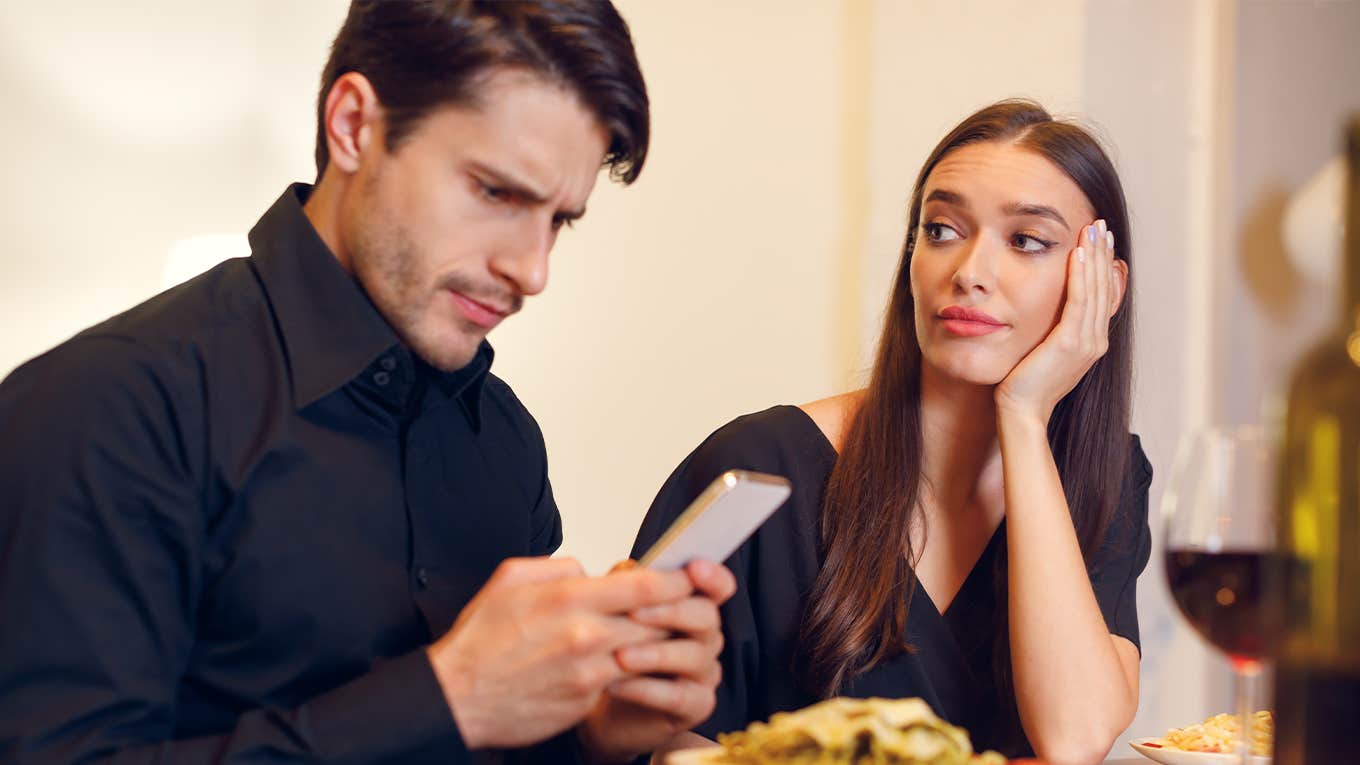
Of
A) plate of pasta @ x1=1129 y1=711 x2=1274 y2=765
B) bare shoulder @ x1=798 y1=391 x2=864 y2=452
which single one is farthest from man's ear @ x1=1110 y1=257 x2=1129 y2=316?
plate of pasta @ x1=1129 y1=711 x2=1274 y2=765

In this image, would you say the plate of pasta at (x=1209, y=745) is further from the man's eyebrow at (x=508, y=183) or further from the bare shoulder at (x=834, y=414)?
the man's eyebrow at (x=508, y=183)

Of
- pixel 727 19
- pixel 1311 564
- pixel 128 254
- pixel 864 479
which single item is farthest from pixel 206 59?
pixel 1311 564

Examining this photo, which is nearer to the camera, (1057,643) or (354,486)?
(354,486)

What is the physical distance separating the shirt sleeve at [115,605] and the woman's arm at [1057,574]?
84cm

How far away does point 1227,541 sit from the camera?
0.84m

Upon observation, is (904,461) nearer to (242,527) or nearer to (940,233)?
(940,233)

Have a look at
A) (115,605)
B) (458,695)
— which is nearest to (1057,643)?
(458,695)

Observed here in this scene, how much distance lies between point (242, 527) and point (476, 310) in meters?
0.28

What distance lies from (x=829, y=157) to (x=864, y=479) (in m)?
2.30

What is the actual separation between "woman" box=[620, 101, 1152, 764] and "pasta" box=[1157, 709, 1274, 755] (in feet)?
0.53

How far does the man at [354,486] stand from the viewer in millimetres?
999

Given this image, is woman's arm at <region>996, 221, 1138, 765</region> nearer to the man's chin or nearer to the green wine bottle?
the man's chin

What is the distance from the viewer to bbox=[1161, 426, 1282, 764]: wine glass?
2.71ft

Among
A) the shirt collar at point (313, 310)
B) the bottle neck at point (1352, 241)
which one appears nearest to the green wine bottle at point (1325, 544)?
the bottle neck at point (1352, 241)
